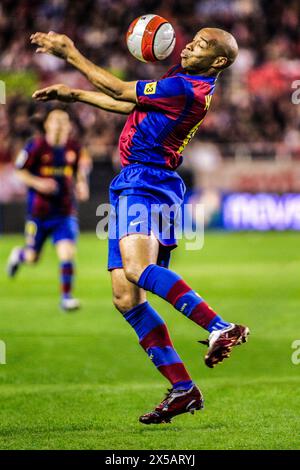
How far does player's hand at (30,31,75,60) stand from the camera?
5.12m

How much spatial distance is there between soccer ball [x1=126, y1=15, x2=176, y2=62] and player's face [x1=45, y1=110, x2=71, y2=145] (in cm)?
549

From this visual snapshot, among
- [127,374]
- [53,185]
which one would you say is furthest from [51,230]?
[127,374]

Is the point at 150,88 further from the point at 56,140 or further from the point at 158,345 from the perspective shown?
the point at 56,140

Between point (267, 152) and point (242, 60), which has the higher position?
point (242, 60)

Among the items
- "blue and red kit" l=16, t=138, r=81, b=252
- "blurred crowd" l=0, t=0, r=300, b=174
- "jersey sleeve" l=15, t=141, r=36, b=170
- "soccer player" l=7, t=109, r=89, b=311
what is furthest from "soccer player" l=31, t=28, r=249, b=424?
"blurred crowd" l=0, t=0, r=300, b=174

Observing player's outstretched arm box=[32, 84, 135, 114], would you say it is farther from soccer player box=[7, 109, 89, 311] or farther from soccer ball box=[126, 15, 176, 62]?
soccer player box=[7, 109, 89, 311]

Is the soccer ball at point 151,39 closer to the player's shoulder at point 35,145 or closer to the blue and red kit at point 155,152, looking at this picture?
the blue and red kit at point 155,152

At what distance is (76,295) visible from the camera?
12.0m

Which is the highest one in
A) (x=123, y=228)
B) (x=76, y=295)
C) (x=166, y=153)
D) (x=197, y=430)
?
(x=166, y=153)

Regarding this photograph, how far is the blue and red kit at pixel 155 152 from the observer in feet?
17.0

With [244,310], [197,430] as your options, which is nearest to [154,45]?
[197,430]
